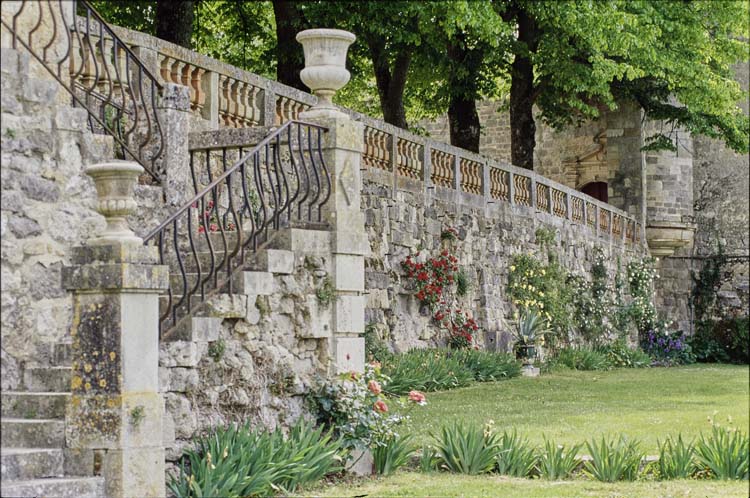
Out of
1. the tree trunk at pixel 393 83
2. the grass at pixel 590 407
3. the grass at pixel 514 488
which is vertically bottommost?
the grass at pixel 514 488

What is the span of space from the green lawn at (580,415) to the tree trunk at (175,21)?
7.06 metres

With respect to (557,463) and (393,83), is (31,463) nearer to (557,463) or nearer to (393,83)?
(557,463)

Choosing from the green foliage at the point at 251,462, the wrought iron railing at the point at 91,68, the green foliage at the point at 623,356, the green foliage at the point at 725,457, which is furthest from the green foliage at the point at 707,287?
the green foliage at the point at 251,462

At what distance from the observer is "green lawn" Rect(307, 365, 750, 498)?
888 centimetres

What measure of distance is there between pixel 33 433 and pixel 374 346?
9.00 meters

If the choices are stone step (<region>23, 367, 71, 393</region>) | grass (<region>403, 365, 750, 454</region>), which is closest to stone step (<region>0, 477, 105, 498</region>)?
stone step (<region>23, 367, 71, 393</region>)

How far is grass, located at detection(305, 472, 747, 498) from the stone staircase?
76.8 inches

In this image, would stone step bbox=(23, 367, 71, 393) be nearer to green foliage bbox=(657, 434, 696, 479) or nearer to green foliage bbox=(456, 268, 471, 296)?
green foliage bbox=(657, 434, 696, 479)

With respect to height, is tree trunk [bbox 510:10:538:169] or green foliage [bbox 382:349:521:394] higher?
tree trunk [bbox 510:10:538:169]

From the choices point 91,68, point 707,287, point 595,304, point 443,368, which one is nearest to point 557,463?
point 91,68

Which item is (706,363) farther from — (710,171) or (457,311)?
(457,311)

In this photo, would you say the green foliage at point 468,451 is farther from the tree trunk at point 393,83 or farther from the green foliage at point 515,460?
the tree trunk at point 393,83

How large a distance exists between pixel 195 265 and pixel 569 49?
14.3 metres

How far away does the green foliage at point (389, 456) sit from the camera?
9.77 m
